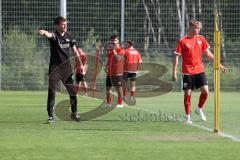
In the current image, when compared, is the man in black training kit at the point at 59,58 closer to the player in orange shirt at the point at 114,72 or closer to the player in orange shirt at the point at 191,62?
the player in orange shirt at the point at 191,62

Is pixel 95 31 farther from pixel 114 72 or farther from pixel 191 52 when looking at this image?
pixel 191 52

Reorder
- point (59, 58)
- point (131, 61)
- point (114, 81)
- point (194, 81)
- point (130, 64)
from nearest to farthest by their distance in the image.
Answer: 1. point (59, 58)
2. point (194, 81)
3. point (114, 81)
4. point (130, 64)
5. point (131, 61)

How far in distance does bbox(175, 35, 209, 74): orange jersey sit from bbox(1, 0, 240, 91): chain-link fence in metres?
17.4

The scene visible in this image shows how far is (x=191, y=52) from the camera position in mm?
14695

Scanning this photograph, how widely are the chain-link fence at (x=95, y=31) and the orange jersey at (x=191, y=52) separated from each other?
17.4 meters

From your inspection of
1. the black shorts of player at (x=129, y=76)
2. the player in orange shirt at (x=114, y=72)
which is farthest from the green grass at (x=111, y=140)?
the black shorts of player at (x=129, y=76)

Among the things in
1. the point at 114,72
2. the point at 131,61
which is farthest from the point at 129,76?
the point at 114,72

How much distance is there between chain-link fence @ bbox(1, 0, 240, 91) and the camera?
106ft

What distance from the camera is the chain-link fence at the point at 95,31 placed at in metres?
32.2

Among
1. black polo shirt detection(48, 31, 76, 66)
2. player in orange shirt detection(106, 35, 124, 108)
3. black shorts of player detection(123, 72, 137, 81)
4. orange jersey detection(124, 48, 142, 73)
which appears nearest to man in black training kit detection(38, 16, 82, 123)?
black polo shirt detection(48, 31, 76, 66)

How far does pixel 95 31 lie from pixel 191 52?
18.3 meters

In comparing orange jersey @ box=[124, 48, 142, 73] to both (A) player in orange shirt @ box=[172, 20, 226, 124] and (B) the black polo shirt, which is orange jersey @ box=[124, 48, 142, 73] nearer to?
(A) player in orange shirt @ box=[172, 20, 226, 124]

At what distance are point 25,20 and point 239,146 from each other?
2376cm

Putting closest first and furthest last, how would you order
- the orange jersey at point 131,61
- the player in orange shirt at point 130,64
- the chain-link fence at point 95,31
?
the player in orange shirt at point 130,64
the orange jersey at point 131,61
the chain-link fence at point 95,31
